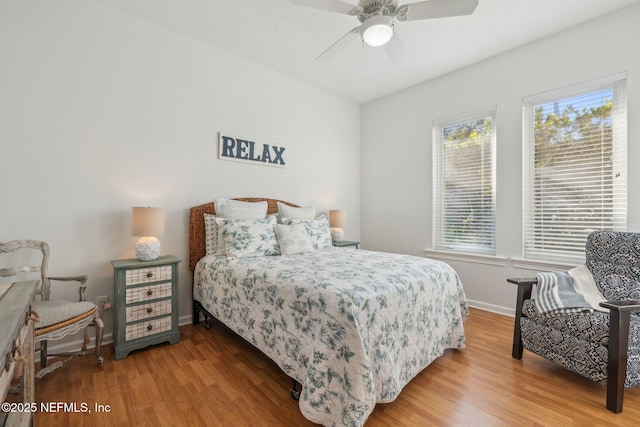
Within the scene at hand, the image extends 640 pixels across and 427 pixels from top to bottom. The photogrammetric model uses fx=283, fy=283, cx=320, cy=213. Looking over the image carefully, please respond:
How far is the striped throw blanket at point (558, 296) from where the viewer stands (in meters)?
1.86

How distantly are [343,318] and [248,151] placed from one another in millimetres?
2486

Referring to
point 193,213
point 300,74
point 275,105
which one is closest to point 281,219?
point 193,213

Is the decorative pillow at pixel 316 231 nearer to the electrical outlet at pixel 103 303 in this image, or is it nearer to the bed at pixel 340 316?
the bed at pixel 340 316

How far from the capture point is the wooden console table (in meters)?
0.81

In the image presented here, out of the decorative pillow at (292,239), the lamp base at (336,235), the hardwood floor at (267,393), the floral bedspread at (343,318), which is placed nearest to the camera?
the floral bedspread at (343,318)

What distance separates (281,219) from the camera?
3.29 metres

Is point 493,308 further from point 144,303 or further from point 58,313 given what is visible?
point 58,313

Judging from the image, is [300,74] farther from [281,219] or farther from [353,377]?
[353,377]

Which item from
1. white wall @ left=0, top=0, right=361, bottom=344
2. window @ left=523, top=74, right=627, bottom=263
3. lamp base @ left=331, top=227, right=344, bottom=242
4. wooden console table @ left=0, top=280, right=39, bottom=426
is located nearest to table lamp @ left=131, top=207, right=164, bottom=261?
white wall @ left=0, top=0, right=361, bottom=344

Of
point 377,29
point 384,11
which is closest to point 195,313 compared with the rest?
point 377,29

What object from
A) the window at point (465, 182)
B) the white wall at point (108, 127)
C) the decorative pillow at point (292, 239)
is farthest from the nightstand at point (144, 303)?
the window at point (465, 182)

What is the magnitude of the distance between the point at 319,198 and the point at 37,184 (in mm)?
2885

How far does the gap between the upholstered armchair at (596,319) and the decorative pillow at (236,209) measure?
2.46m

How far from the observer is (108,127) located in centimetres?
244
